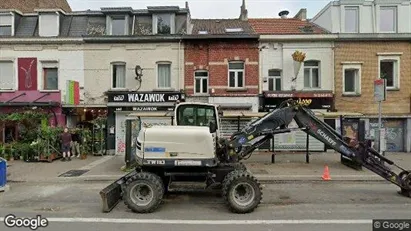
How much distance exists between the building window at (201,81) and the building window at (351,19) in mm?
8499

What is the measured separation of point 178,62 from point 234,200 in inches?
479

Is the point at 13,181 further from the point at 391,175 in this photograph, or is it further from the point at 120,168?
the point at 391,175

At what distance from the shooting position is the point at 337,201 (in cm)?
819

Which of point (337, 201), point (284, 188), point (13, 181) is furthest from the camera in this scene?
point (13, 181)

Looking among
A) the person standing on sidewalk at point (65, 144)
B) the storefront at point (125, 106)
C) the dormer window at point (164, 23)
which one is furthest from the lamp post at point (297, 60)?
the person standing on sidewalk at point (65, 144)

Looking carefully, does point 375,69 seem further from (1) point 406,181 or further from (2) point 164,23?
(2) point 164,23

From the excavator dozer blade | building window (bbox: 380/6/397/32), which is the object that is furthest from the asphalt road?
building window (bbox: 380/6/397/32)

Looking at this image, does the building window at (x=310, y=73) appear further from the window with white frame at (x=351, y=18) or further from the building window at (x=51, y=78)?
the building window at (x=51, y=78)

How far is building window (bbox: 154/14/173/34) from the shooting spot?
728 inches

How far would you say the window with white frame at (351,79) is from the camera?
1791cm

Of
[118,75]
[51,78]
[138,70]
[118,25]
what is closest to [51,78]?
[51,78]

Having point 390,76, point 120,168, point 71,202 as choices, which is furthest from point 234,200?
point 390,76

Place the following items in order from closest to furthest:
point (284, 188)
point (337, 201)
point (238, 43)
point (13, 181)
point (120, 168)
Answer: point (337, 201)
point (284, 188)
point (13, 181)
point (120, 168)
point (238, 43)

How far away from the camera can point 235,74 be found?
18.2m
